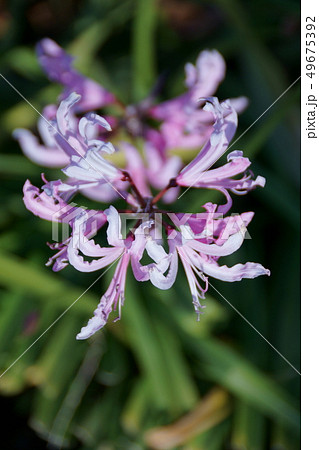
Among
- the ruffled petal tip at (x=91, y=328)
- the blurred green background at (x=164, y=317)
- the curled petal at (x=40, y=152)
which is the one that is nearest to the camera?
the ruffled petal tip at (x=91, y=328)

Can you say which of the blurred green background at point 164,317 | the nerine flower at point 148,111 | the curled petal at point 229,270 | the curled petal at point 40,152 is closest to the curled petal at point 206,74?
the nerine flower at point 148,111

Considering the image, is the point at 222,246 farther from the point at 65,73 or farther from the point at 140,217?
the point at 65,73

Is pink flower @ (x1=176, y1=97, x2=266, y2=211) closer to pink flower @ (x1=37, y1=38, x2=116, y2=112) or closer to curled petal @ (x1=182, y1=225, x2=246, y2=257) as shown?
curled petal @ (x1=182, y1=225, x2=246, y2=257)

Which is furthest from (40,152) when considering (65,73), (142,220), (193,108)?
(142,220)

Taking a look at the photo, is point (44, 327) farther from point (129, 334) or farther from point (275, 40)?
point (275, 40)

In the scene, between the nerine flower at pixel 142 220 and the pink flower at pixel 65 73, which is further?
the pink flower at pixel 65 73

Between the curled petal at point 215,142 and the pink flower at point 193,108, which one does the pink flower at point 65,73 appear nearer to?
the pink flower at point 193,108
